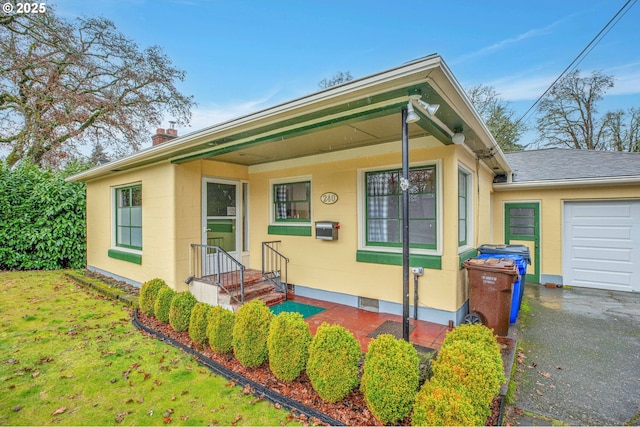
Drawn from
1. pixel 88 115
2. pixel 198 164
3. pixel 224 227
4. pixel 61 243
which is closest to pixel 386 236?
pixel 224 227

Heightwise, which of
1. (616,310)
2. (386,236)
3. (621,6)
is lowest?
(616,310)

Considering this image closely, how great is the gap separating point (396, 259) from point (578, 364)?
237 centimetres

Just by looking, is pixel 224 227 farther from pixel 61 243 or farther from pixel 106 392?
pixel 61 243

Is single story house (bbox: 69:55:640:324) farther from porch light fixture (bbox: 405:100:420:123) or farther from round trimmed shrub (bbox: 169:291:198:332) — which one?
round trimmed shrub (bbox: 169:291:198:332)

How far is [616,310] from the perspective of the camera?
203 inches

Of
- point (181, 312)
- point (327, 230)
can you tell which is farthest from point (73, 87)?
point (327, 230)

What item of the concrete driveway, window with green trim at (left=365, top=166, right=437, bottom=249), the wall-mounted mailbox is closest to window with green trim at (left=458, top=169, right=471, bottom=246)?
window with green trim at (left=365, top=166, right=437, bottom=249)

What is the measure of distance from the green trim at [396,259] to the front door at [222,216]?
9.40ft

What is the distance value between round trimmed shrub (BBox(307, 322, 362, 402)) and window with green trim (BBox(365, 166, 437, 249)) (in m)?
2.49

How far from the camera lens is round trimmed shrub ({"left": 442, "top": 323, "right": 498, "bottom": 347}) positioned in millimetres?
2447

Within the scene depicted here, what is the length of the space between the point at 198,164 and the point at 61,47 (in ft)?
37.6

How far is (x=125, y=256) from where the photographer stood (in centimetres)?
670

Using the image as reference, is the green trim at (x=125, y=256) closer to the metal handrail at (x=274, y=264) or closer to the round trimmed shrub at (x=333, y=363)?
the metal handrail at (x=274, y=264)

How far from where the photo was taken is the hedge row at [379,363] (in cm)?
203
